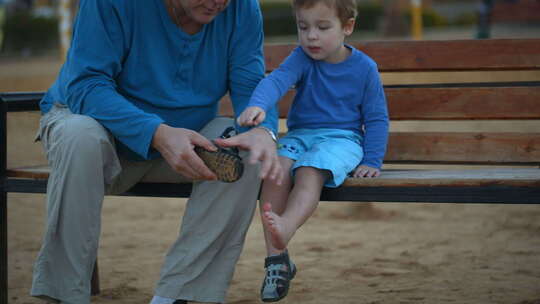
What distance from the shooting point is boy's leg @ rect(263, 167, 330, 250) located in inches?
117

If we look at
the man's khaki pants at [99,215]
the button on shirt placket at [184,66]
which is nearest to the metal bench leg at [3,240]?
the man's khaki pants at [99,215]

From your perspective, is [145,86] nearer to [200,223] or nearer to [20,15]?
[200,223]

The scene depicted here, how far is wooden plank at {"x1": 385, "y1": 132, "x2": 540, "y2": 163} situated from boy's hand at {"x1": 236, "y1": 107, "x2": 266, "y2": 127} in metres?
0.99

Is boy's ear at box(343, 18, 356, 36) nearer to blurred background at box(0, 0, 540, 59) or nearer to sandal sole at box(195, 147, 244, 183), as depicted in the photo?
sandal sole at box(195, 147, 244, 183)

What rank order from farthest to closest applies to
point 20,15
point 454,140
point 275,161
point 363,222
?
point 20,15 < point 363,222 < point 454,140 < point 275,161

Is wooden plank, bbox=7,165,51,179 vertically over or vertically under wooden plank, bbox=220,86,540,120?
under

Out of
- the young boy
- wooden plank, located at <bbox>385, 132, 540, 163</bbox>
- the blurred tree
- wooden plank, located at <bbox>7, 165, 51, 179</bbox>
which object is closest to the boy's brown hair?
the young boy

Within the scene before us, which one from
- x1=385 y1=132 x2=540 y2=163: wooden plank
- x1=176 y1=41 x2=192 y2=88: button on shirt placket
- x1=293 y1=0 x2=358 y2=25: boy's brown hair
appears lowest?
x1=385 y1=132 x2=540 y2=163: wooden plank

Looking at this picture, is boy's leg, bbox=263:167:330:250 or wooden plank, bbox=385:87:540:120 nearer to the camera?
boy's leg, bbox=263:167:330:250

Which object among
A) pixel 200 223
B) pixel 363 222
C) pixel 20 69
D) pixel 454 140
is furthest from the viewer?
pixel 20 69

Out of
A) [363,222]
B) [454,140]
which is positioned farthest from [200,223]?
[363,222]

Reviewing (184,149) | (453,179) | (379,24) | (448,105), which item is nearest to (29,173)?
(184,149)

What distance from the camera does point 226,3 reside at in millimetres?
3051

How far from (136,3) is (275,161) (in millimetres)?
797
